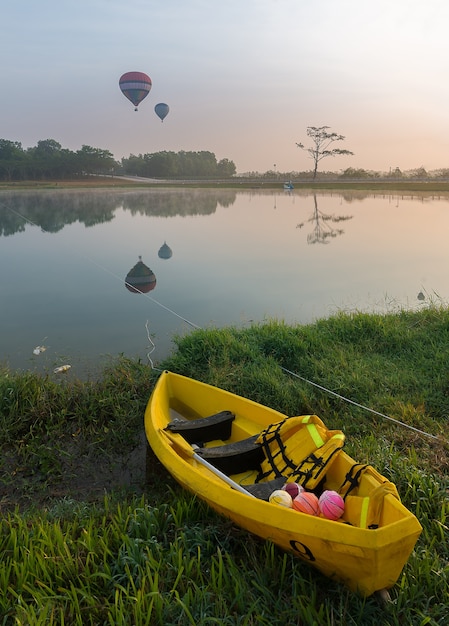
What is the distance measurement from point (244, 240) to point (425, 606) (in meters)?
13.2

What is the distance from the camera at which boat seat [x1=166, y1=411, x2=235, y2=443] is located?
11.0 feet

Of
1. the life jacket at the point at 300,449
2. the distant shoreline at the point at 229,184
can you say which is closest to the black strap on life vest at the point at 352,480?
the life jacket at the point at 300,449

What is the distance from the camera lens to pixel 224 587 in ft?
6.95

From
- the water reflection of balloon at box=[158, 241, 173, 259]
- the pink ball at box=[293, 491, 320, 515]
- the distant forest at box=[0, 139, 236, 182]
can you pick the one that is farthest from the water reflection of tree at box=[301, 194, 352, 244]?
the distant forest at box=[0, 139, 236, 182]

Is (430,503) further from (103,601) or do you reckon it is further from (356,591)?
(103,601)

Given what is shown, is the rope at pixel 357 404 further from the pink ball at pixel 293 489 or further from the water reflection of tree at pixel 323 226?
the water reflection of tree at pixel 323 226

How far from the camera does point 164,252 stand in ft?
42.1

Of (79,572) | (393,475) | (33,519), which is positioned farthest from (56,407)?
(393,475)

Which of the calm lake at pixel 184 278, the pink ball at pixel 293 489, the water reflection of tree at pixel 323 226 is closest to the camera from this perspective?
the pink ball at pixel 293 489

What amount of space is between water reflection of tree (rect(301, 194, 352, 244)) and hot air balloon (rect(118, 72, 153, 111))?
44.8 ft

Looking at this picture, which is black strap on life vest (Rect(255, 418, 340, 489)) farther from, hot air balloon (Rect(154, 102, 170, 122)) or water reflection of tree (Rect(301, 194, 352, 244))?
hot air balloon (Rect(154, 102, 170, 122))

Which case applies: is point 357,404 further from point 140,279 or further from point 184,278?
point 140,279

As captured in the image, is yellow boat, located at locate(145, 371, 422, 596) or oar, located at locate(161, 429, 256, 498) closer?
yellow boat, located at locate(145, 371, 422, 596)

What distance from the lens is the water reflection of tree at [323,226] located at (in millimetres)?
15078
